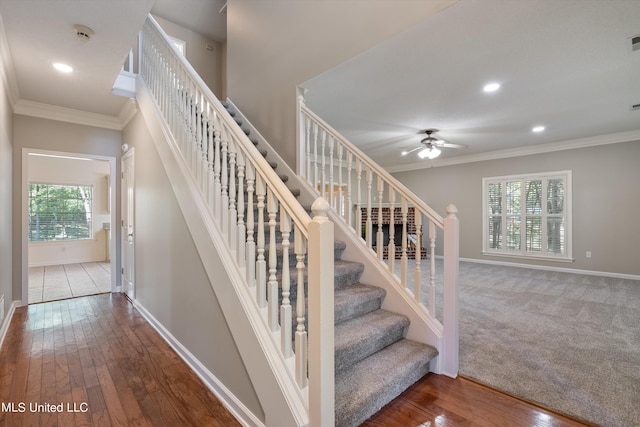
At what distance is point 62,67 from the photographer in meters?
2.69

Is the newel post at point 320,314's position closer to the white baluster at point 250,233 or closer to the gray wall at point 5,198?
the white baluster at point 250,233

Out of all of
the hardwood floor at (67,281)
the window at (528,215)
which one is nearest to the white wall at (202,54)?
the hardwood floor at (67,281)

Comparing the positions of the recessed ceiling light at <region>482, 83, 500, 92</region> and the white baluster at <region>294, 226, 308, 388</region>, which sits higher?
the recessed ceiling light at <region>482, 83, 500, 92</region>

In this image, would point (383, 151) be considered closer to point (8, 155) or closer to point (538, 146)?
point (538, 146)

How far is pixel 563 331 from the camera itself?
2744 millimetres

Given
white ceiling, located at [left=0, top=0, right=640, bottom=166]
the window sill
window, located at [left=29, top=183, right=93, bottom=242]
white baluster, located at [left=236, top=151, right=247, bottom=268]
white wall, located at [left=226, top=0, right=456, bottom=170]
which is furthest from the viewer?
window, located at [left=29, top=183, right=93, bottom=242]

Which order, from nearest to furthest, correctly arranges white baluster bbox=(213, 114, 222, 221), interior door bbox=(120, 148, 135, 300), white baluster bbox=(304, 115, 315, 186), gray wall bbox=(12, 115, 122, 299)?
white baluster bbox=(213, 114, 222, 221) → white baluster bbox=(304, 115, 315, 186) → gray wall bbox=(12, 115, 122, 299) → interior door bbox=(120, 148, 135, 300)

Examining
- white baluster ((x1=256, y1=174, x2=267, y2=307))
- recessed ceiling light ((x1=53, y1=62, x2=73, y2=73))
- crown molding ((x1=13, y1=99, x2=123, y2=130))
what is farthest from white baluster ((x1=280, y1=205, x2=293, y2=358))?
crown molding ((x1=13, y1=99, x2=123, y2=130))

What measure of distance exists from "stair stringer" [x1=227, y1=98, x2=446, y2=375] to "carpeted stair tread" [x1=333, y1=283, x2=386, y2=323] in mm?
73

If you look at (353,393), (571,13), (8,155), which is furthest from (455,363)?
(8,155)

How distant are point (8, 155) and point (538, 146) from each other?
330 inches

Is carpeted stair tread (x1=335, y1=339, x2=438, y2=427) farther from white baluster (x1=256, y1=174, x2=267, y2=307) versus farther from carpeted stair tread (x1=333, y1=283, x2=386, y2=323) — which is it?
white baluster (x1=256, y1=174, x2=267, y2=307)

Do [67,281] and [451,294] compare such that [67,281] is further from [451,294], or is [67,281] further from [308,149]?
[451,294]

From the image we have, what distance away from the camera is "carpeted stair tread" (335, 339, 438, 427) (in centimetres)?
147
